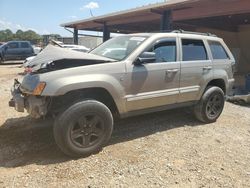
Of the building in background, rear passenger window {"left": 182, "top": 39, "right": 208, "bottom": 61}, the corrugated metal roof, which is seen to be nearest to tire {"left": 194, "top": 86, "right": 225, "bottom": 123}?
rear passenger window {"left": 182, "top": 39, "right": 208, "bottom": 61}

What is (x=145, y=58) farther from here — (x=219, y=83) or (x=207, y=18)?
(x=207, y=18)

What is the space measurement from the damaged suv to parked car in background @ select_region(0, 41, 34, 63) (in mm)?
20750

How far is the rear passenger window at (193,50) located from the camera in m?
5.84

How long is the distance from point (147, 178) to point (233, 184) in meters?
1.09

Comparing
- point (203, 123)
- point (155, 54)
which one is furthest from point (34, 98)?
point (203, 123)

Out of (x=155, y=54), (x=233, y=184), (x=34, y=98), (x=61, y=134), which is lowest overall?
(x=233, y=184)

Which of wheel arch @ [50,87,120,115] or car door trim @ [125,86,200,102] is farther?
car door trim @ [125,86,200,102]

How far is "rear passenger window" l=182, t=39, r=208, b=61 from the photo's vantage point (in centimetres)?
584

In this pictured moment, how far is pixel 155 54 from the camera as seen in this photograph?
5.29m

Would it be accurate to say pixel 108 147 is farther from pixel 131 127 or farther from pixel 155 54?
pixel 155 54

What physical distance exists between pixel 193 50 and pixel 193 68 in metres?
0.42

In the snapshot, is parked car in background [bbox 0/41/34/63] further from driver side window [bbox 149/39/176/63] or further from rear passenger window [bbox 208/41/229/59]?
driver side window [bbox 149/39/176/63]

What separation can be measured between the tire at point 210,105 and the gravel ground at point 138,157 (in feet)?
0.54

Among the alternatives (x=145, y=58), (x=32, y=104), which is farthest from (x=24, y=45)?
(x=32, y=104)
